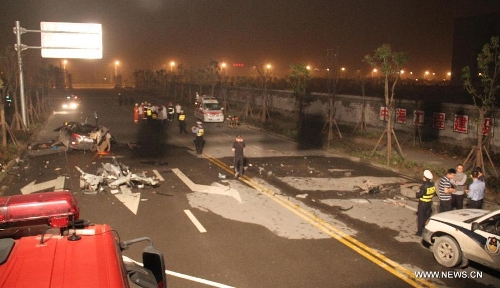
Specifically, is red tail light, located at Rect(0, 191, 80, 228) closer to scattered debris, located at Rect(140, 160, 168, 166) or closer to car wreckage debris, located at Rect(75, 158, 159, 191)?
car wreckage debris, located at Rect(75, 158, 159, 191)

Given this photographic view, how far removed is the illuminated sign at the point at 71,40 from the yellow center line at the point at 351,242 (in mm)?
14143

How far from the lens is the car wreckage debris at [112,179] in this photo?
14281 mm

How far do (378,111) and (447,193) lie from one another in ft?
64.1

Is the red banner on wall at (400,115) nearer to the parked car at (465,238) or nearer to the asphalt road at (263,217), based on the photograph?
the asphalt road at (263,217)

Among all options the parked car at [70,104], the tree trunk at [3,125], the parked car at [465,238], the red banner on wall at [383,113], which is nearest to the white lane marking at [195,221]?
the parked car at [465,238]

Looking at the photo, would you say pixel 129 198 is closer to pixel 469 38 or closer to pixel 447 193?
pixel 447 193

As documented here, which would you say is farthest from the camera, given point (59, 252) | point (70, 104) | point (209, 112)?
point (70, 104)

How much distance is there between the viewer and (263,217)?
11.5 metres

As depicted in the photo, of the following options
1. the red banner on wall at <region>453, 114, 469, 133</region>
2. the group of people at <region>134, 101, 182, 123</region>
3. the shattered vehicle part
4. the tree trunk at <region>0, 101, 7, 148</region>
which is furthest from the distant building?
the shattered vehicle part

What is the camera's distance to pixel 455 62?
168 feet

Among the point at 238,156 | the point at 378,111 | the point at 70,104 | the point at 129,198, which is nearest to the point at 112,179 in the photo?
the point at 129,198

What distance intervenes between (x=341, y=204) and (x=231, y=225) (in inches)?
148

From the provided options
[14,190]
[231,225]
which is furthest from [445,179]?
[14,190]

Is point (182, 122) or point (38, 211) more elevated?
point (38, 211)
